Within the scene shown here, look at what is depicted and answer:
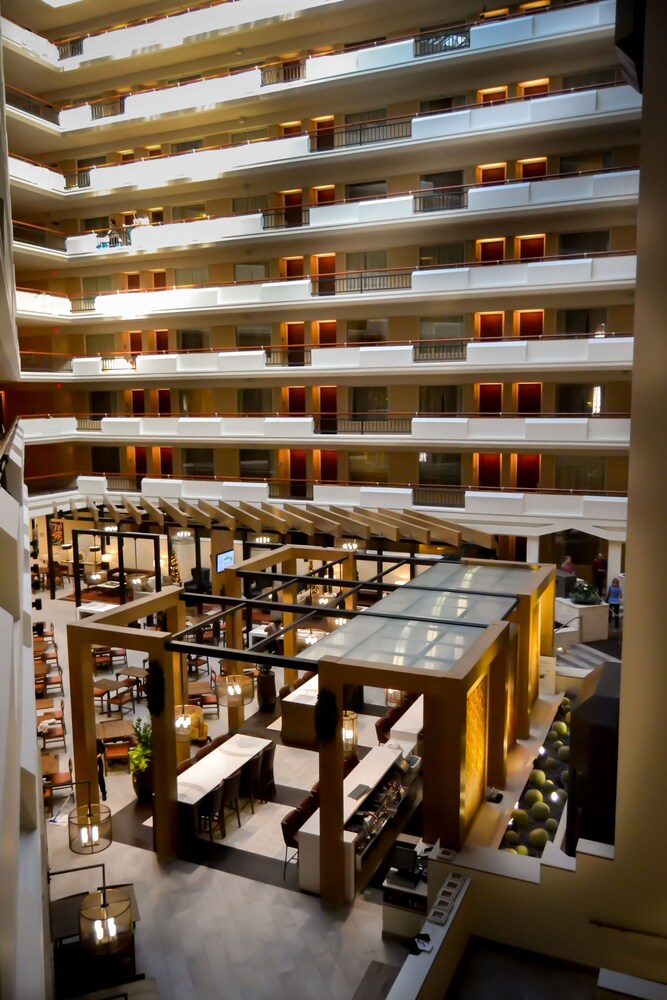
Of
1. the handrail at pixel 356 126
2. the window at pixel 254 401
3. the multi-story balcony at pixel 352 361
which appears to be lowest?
the window at pixel 254 401

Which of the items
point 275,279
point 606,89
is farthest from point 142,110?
point 606,89

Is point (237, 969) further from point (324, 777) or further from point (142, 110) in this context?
point (142, 110)

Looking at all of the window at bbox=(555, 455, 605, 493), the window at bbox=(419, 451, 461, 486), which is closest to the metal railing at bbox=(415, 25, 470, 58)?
the window at bbox=(419, 451, 461, 486)

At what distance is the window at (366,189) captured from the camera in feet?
79.5

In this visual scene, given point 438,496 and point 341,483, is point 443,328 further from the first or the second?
point 341,483

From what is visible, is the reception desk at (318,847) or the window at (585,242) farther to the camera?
the window at (585,242)

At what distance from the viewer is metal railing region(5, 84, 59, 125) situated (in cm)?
2684

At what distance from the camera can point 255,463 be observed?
2705 cm

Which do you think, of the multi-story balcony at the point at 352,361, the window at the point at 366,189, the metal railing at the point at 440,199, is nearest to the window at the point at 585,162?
the metal railing at the point at 440,199

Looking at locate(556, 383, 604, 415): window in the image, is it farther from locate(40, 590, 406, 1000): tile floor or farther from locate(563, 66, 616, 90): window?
locate(40, 590, 406, 1000): tile floor

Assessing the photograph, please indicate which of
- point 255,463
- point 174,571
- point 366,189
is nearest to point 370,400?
point 255,463

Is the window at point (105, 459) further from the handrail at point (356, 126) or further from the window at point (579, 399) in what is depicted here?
the window at point (579, 399)

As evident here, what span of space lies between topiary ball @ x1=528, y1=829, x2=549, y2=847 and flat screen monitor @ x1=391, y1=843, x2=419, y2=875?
1.70 meters

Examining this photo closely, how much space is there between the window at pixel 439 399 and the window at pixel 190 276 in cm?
905
